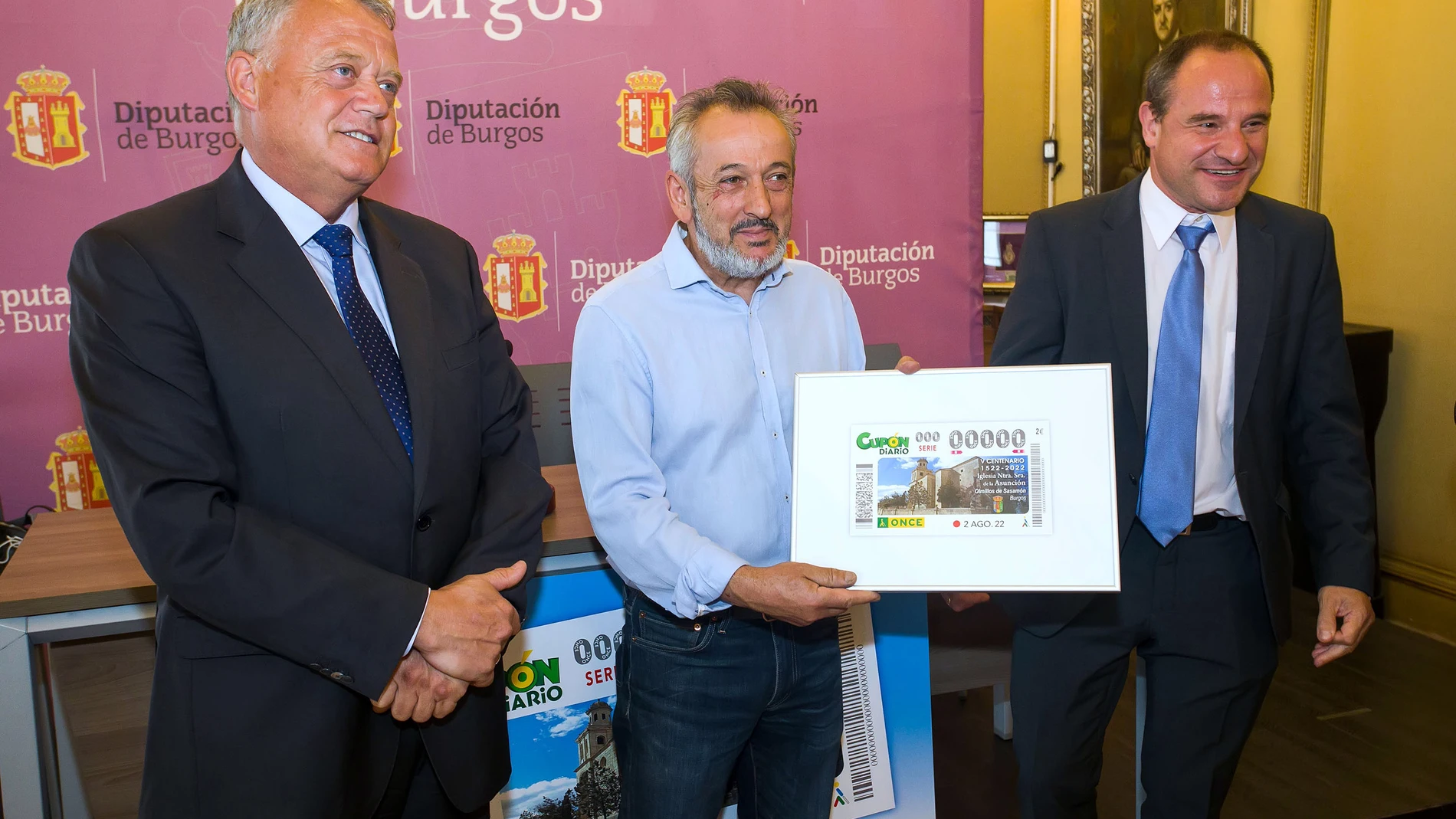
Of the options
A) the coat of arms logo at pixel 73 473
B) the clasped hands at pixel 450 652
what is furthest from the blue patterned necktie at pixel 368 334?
the coat of arms logo at pixel 73 473

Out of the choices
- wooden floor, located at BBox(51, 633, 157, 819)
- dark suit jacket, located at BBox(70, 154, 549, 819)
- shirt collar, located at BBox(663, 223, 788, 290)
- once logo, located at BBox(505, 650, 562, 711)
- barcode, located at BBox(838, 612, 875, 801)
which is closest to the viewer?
dark suit jacket, located at BBox(70, 154, 549, 819)

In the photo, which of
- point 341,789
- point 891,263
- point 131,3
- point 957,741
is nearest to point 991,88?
point 891,263

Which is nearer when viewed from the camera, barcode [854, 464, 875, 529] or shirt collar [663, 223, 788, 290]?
barcode [854, 464, 875, 529]

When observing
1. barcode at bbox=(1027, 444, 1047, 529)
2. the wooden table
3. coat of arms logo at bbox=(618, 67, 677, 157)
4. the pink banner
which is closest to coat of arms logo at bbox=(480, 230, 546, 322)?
the pink banner

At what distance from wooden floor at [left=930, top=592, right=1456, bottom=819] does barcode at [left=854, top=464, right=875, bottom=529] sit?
4.18ft

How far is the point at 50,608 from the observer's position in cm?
200

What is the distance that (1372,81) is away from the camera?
14.8 ft

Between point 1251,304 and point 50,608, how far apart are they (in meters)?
2.44

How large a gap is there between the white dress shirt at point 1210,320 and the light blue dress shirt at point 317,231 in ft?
4.62

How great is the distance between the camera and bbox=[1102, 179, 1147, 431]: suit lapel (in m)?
1.90

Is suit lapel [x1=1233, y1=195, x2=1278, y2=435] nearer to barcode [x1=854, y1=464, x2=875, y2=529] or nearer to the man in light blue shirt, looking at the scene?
barcode [x1=854, y1=464, x2=875, y2=529]

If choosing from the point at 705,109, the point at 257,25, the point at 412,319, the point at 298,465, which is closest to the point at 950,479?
the point at 705,109

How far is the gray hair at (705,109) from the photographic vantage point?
1.80 metres

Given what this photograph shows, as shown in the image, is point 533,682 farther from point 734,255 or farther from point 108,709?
point 108,709
